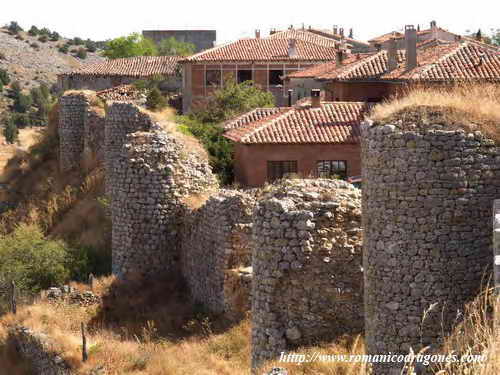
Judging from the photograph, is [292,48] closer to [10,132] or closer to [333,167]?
[10,132]

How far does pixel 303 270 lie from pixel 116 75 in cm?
4609

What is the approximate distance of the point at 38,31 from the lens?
11456cm

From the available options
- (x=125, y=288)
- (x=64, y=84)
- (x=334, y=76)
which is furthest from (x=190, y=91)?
(x=125, y=288)

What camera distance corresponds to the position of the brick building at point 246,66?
175ft

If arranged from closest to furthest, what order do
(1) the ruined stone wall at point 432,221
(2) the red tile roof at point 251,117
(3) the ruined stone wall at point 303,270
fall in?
1. (1) the ruined stone wall at point 432,221
2. (3) the ruined stone wall at point 303,270
3. (2) the red tile roof at point 251,117

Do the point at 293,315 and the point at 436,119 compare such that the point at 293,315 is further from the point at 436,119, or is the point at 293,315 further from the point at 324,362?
the point at 436,119

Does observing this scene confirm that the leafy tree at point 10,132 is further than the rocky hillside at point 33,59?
No

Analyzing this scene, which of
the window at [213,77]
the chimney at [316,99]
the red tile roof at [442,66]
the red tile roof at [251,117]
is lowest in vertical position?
the red tile roof at [251,117]

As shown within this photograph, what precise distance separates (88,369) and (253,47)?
38.7 m

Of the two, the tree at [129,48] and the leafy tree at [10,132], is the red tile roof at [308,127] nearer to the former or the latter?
the leafy tree at [10,132]

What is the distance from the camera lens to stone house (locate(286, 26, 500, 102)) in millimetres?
29578

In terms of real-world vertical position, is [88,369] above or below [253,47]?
below

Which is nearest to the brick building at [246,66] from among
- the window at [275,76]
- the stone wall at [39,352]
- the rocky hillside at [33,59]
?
the window at [275,76]

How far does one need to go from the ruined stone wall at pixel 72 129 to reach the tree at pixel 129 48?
160 ft
